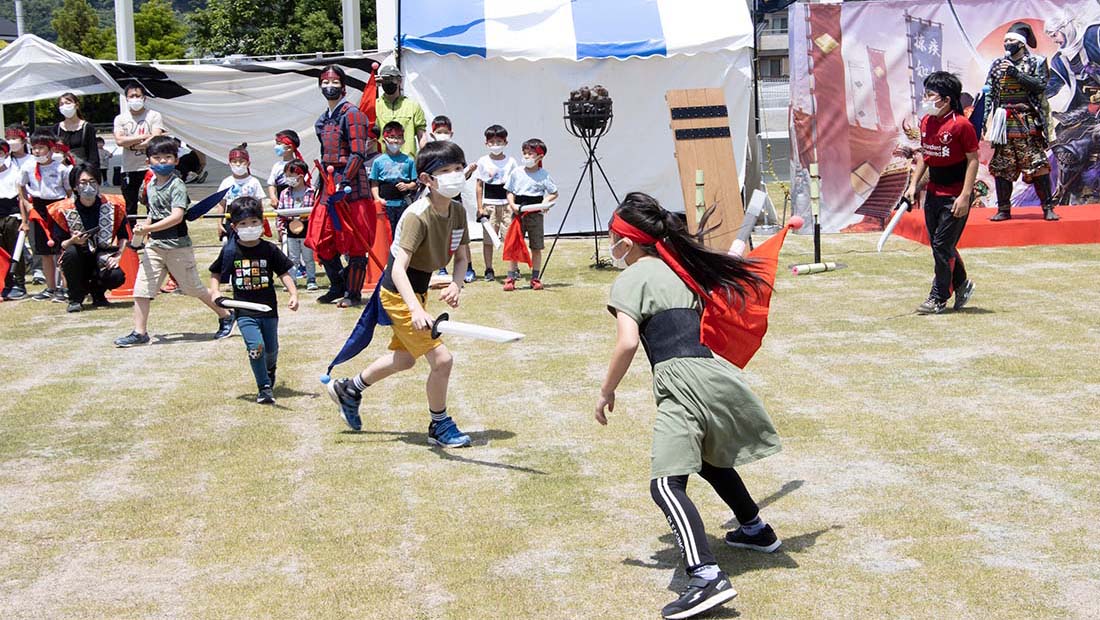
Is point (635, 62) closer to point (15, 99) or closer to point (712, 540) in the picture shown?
point (15, 99)

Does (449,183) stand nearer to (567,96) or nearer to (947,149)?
(947,149)

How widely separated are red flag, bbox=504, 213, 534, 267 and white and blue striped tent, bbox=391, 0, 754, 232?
3632 millimetres

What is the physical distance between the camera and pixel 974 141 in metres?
→ 9.98

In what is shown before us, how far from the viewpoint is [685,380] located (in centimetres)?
485

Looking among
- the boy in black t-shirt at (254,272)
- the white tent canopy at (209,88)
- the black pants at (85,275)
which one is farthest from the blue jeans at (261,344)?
the white tent canopy at (209,88)

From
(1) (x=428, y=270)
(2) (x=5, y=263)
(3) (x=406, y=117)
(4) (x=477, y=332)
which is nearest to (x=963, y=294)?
(1) (x=428, y=270)

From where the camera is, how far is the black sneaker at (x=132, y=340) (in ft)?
34.0

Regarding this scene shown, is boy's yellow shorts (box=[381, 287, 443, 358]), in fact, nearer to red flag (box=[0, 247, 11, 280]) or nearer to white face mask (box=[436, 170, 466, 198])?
white face mask (box=[436, 170, 466, 198])

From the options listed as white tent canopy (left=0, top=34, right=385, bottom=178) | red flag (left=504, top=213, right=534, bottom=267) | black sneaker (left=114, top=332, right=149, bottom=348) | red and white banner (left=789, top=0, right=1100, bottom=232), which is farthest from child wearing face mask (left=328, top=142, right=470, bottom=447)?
white tent canopy (left=0, top=34, right=385, bottom=178)

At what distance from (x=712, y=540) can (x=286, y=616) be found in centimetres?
187

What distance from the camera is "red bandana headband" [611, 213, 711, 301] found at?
502 centimetres

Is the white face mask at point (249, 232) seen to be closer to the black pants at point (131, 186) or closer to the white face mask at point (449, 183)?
the white face mask at point (449, 183)

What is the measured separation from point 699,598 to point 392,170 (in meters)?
8.40

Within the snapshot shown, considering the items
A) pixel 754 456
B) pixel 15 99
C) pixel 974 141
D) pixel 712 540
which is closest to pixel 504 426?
pixel 712 540
